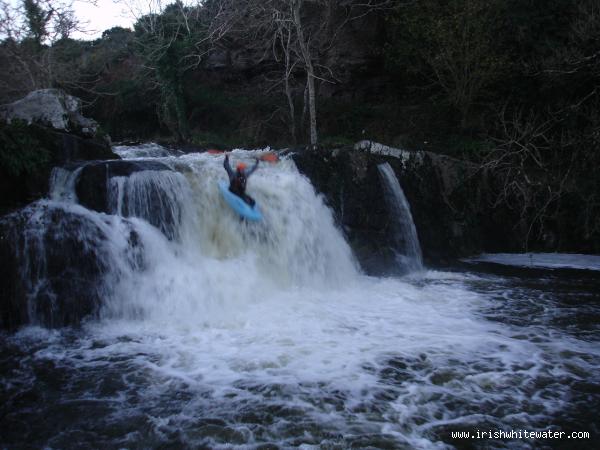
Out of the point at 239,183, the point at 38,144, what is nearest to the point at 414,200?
the point at 239,183

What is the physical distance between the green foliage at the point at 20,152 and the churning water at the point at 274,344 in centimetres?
59

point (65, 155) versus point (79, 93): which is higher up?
point (79, 93)

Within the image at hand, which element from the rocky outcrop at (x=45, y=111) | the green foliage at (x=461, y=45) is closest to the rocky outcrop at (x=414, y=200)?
the green foliage at (x=461, y=45)

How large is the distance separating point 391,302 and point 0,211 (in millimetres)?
5350

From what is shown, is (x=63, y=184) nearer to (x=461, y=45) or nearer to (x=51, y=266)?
(x=51, y=266)

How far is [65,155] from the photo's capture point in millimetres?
7484

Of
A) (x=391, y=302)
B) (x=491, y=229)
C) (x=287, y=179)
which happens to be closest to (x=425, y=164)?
(x=491, y=229)

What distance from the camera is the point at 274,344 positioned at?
16.2ft

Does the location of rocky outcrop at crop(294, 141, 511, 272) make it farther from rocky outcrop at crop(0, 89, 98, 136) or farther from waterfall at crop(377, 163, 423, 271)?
rocky outcrop at crop(0, 89, 98, 136)

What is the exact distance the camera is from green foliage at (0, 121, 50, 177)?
6.43m

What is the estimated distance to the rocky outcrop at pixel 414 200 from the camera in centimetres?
894

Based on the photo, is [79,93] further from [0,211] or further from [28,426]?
[28,426]

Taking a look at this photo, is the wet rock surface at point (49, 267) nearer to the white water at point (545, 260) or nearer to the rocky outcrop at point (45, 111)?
the rocky outcrop at point (45, 111)

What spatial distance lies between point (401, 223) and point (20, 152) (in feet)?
22.0
